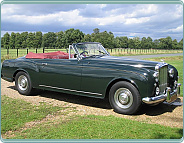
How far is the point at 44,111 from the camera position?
209 inches

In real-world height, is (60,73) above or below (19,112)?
above

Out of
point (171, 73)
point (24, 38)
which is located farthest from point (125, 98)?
point (24, 38)

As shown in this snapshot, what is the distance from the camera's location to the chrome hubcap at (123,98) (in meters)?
5.03

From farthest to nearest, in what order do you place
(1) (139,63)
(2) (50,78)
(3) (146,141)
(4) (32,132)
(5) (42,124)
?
(2) (50,78) → (1) (139,63) → (5) (42,124) → (4) (32,132) → (3) (146,141)

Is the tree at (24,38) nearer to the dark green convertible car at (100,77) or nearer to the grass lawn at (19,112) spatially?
the dark green convertible car at (100,77)

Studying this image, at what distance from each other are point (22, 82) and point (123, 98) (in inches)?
141

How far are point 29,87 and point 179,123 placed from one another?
4.50m

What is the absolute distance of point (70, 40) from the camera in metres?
17.7

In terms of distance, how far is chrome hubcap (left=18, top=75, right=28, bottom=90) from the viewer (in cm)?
689

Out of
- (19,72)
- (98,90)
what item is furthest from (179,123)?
(19,72)

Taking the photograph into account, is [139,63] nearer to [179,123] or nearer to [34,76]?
[179,123]

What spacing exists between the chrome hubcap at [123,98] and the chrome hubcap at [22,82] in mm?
3232

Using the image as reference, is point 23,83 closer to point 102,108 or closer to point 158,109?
point 102,108

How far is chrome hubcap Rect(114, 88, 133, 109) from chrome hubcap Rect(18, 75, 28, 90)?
10.6ft
